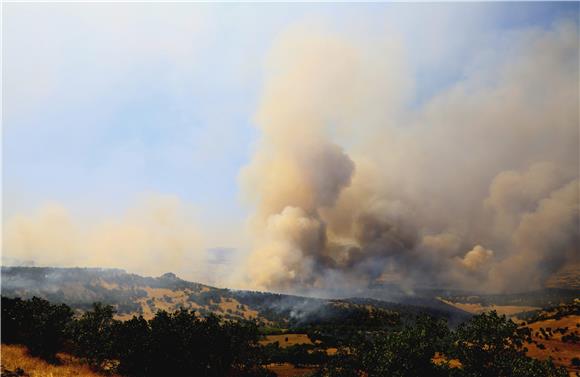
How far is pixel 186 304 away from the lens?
15325cm

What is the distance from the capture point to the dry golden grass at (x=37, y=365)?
112 ft

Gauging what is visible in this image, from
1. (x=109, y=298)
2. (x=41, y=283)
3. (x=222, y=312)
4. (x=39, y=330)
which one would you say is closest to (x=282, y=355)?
(x=39, y=330)

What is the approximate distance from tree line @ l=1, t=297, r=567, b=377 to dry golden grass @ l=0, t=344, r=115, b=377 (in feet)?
5.06

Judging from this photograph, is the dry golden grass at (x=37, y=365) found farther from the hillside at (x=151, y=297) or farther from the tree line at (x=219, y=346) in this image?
the hillside at (x=151, y=297)

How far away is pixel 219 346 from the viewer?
4803 cm

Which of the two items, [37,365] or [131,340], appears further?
[131,340]

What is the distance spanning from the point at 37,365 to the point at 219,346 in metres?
20.3

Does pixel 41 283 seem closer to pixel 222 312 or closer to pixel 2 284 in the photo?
pixel 2 284

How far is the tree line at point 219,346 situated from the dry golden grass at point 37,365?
60.7 inches

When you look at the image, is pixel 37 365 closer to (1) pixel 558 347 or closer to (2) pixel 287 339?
(2) pixel 287 339

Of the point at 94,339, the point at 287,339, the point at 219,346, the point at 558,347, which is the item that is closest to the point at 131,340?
the point at 94,339

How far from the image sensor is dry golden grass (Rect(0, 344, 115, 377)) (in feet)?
112

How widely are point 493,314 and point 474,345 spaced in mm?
4018

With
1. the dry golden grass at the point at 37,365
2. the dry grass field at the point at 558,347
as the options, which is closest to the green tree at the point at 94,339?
the dry golden grass at the point at 37,365
